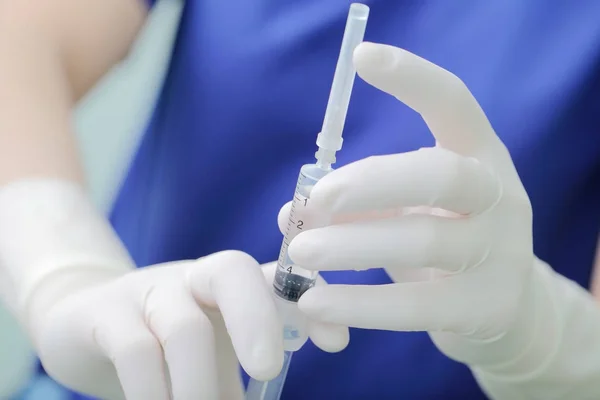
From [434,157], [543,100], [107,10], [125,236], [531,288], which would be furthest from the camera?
[125,236]

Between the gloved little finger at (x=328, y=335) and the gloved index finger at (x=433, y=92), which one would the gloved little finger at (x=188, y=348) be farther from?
the gloved index finger at (x=433, y=92)

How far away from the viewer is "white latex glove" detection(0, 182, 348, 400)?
0.50 meters

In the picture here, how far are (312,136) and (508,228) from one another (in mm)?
294

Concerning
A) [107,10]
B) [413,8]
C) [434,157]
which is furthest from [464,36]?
[107,10]

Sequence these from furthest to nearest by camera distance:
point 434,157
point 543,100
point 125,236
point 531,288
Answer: point 125,236 → point 543,100 → point 531,288 → point 434,157

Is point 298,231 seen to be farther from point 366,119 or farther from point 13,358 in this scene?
point 13,358

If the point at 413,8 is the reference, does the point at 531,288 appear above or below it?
below

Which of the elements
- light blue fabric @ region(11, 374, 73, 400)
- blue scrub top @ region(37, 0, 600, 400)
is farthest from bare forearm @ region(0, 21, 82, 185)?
light blue fabric @ region(11, 374, 73, 400)

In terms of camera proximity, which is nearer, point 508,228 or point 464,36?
point 508,228

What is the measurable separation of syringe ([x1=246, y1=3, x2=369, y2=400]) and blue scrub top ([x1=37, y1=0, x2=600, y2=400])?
202mm

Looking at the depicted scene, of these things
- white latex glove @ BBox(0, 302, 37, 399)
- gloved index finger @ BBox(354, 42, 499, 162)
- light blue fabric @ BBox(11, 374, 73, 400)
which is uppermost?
gloved index finger @ BBox(354, 42, 499, 162)

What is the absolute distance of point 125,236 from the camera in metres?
0.93

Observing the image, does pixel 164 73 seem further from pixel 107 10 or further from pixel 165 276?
pixel 165 276

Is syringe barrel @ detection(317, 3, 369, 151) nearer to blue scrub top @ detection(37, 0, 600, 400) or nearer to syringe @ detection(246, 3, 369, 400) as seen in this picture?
syringe @ detection(246, 3, 369, 400)
